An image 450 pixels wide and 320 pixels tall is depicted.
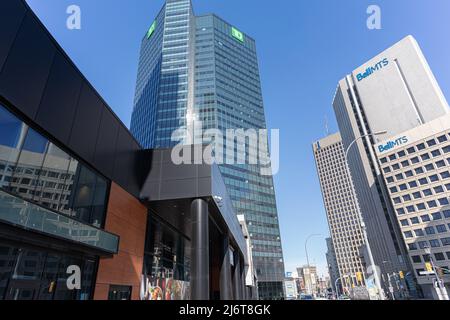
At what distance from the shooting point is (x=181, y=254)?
25047 mm

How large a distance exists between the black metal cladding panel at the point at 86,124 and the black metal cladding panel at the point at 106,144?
0.37 m

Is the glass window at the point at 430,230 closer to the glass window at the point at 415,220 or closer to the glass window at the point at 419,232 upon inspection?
the glass window at the point at 419,232

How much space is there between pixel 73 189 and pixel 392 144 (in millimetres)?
101931

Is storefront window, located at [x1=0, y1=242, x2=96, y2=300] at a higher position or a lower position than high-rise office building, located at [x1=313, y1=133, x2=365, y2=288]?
lower

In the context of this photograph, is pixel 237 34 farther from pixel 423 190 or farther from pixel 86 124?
pixel 86 124

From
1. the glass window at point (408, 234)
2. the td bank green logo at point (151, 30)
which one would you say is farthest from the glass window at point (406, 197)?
the td bank green logo at point (151, 30)

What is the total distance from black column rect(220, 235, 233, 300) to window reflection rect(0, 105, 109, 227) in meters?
14.4

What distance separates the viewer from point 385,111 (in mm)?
109938

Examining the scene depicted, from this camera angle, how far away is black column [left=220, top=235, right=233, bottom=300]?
76.2 ft

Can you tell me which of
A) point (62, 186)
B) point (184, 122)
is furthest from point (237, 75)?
point (62, 186)

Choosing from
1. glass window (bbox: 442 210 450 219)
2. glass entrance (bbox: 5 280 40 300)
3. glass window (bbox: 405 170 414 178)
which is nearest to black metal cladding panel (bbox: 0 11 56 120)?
glass entrance (bbox: 5 280 40 300)

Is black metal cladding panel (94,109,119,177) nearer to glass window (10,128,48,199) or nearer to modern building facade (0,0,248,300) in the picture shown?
modern building facade (0,0,248,300)
